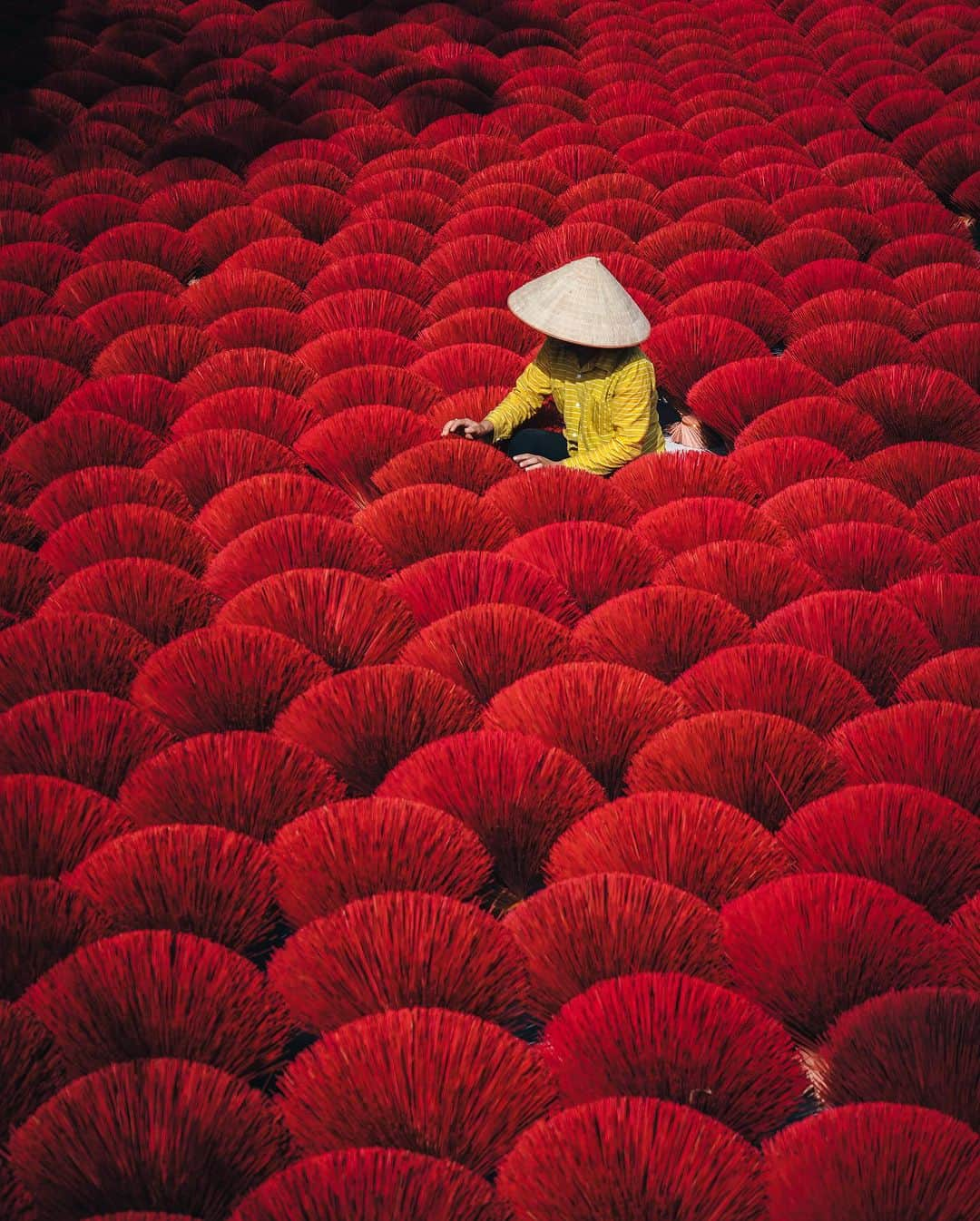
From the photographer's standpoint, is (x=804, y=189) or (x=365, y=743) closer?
(x=365, y=743)

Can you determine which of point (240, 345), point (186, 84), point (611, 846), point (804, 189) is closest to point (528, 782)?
point (611, 846)

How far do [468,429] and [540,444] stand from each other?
41cm

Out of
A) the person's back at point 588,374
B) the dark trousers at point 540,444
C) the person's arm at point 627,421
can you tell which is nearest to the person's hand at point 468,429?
the person's back at point 588,374

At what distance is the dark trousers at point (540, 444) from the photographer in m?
3.18

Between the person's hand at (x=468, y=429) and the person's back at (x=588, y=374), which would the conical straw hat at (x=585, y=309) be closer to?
the person's back at (x=588, y=374)

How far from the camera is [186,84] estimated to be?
4.53 m

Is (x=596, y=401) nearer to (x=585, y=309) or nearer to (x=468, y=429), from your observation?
(x=585, y=309)

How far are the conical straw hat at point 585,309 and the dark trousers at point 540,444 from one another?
0.26 meters

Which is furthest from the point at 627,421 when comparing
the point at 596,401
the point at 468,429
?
the point at 468,429

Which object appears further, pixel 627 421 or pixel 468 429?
pixel 627 421

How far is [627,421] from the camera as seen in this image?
9.75 ft

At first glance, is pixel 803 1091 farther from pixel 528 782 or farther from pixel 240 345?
pixel 240 345

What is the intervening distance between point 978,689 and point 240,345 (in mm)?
1667

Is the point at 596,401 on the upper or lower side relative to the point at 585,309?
lower
